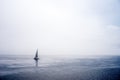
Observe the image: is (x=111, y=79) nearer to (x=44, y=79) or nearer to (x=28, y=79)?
(x=44, y=79)

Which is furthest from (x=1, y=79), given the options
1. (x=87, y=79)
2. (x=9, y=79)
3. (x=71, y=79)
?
(x=87, y=79)

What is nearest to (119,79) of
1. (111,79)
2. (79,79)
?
(111,79)

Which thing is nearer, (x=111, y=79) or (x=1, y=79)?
(x=1, y=79)

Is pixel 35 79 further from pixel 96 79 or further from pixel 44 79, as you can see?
pixel 96 79

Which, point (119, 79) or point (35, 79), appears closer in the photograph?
point (35, 79)

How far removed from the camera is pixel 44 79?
29406 mm

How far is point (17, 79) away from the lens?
2869 centimetres

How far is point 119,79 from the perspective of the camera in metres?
31.6

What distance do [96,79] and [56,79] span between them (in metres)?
10.3

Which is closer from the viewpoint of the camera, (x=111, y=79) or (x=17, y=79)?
(x=17, y=79)

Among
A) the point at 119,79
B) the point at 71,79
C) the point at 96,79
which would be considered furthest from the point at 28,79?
the point at 119,79

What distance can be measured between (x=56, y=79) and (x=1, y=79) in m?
13.3

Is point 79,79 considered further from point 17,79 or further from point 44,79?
point 17,79

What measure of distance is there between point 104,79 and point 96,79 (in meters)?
2.42
